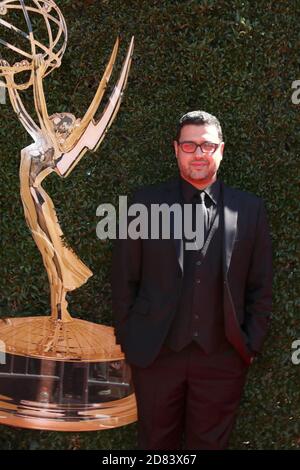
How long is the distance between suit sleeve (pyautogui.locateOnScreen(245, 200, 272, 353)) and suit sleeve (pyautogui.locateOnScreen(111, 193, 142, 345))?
574mm

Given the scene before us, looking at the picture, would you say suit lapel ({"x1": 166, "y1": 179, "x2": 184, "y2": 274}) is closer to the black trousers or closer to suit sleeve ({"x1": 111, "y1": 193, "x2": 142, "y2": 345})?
suit sleeve ({"x1": 111, "y1": 193, "x2": 142, "y2": 345})

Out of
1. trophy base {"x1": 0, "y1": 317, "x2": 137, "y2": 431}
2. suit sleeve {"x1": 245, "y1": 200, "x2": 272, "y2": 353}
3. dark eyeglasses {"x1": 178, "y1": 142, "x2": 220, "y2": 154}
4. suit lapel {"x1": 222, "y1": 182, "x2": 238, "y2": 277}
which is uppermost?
dark eyeglasses {"x1": 178, "y1": 142, "x2": 220, "y2": 154}

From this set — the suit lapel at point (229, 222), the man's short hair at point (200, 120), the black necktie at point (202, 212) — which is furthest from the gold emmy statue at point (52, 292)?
the suit lapel at point (229, 222)

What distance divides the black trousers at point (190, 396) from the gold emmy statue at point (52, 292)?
0.31 metres

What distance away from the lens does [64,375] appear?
355 centimetres

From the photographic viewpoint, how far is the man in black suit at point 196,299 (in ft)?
10.2

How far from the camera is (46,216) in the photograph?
3.48m

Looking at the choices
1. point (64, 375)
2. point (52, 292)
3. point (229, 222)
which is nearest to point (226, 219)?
point (229, 222)

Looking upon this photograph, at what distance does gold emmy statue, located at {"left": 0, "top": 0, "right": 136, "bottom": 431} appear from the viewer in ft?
11.3

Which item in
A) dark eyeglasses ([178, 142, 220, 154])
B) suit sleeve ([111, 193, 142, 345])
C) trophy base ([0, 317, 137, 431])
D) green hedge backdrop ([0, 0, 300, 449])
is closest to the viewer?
dark eyeglasses ([178, 142, 220, 154])

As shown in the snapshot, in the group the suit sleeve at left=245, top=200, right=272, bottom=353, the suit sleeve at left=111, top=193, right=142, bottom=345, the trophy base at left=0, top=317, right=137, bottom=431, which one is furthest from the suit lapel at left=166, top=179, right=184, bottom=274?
the trophy base at left=0, top=317, right=137, bottom=431

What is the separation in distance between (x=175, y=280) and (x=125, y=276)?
267 mm

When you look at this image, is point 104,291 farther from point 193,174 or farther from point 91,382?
point 193,174

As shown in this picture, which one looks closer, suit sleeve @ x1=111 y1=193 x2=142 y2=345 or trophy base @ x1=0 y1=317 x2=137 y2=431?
suit sleeve @ x1=111 y1=193 x2=142 y2=345
